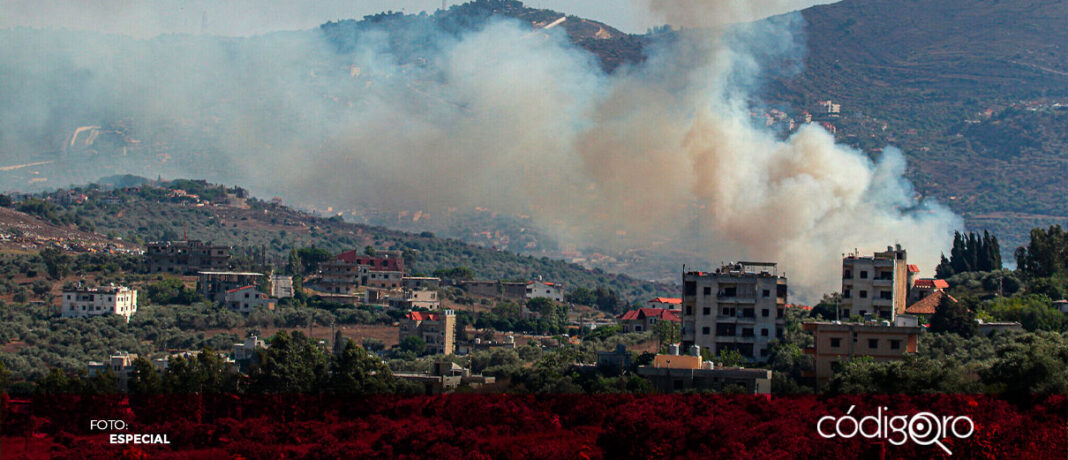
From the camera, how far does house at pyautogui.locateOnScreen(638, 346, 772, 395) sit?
173 ft

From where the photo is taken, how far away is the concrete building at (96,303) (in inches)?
3477

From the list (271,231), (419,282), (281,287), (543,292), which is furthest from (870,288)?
(271,231)

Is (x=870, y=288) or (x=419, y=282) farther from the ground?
(x=870, y=288)

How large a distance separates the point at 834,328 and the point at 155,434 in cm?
2594

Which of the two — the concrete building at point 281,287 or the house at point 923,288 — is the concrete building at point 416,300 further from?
the house at point 923,288

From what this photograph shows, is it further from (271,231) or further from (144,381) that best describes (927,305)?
(271,231)

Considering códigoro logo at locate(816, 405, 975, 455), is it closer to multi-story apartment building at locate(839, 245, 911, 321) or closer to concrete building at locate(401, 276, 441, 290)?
multi-story apartment building at locate(839, 245, 911, 321)

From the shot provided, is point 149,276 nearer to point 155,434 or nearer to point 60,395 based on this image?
point 60,395

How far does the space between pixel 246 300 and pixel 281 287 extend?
6122 mm

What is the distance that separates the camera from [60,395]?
48.4 m

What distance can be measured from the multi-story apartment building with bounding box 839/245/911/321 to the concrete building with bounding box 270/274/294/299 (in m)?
41.5

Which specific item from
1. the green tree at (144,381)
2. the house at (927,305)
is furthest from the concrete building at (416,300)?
the green tree at (144,381)
